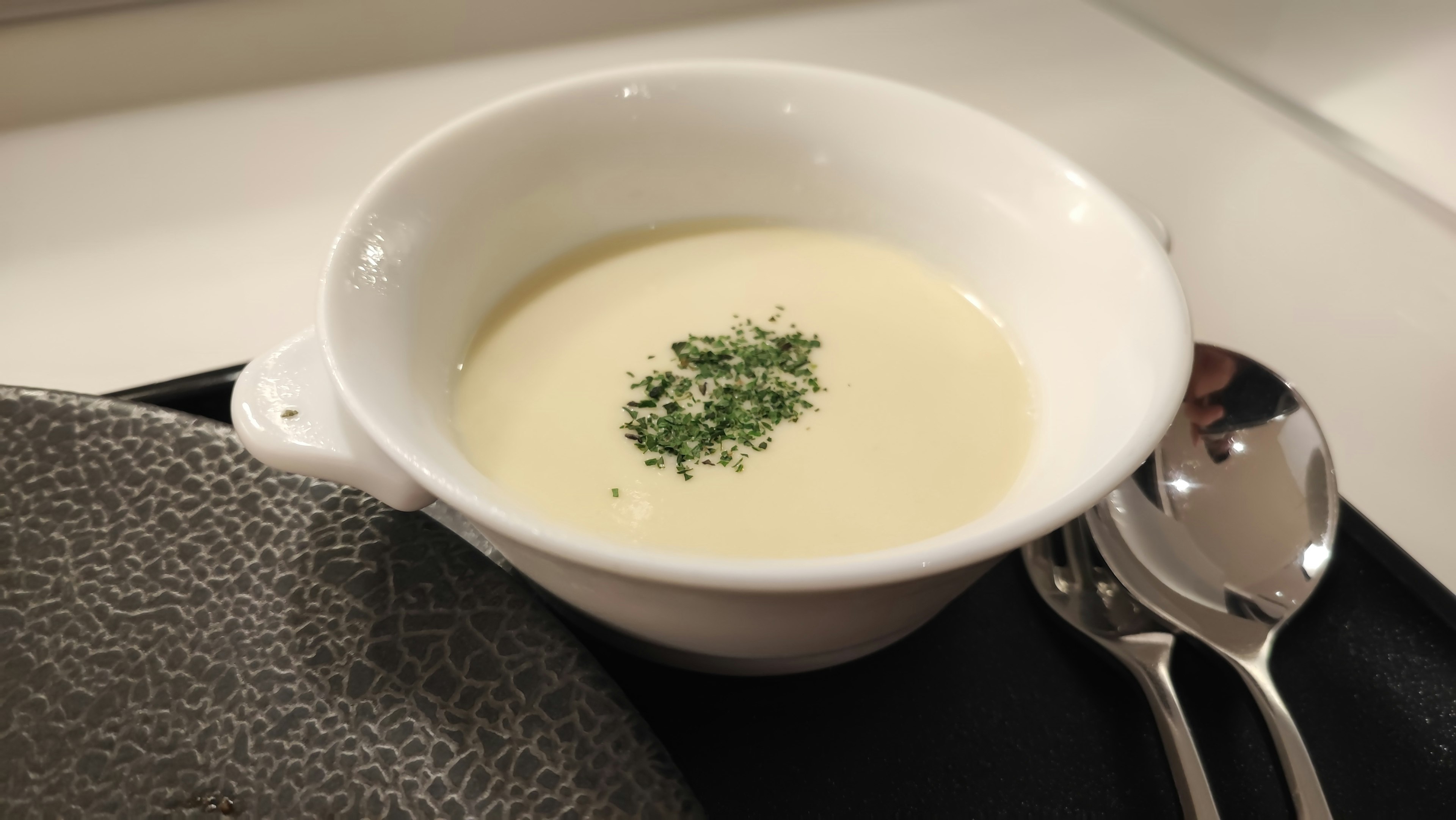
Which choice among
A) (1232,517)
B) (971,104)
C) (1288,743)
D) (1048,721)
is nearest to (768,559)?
(1048,721)

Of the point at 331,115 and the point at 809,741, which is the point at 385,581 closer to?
the point at 809,741

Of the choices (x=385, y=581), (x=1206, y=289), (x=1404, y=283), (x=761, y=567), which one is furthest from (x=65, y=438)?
(x=1404, y=283)

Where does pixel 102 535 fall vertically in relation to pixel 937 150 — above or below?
below

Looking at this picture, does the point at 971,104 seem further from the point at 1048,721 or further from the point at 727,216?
the point at 1048,721

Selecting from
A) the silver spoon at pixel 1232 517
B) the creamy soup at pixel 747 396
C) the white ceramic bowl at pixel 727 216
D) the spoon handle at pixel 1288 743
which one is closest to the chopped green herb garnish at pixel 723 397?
the creamy soup at pixel 747 396

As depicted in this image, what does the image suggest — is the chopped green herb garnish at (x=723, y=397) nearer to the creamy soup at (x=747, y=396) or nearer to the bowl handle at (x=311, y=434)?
the creamy soup at (x=747, y=396)

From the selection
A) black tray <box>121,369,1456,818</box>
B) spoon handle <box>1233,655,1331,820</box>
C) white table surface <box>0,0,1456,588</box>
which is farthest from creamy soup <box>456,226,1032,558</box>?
white table surface <box>0,0,1456,588</box>
